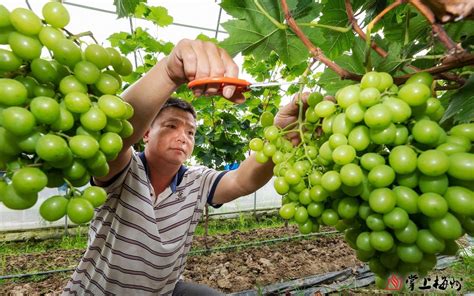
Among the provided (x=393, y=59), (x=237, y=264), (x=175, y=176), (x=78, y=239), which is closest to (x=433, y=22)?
(x=393, y=59)

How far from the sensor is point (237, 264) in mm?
4688

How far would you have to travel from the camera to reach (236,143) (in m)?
5.96

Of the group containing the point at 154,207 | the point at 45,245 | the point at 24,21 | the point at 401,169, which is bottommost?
the point at 45,245

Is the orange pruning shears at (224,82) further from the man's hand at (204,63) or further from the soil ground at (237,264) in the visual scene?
the soil ground at (237,264)

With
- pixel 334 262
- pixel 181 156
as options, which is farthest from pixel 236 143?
pixel 181 156

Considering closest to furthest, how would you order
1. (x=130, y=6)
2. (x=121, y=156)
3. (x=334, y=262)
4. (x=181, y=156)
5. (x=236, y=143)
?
(x=130, y=6) < (x=121, y=156) < (x=181, y=156) < (x=334, y=262) < (x=236, y=143)

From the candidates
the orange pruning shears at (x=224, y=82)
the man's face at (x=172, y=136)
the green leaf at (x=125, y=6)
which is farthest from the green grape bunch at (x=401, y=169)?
the man's face at (x=172, y=136)

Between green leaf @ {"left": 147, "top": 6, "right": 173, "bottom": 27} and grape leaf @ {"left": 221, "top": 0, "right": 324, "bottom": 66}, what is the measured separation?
355 centimetres

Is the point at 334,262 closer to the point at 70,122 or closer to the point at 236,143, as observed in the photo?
the point at 236,143

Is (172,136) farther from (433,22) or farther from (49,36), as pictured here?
(433,22)

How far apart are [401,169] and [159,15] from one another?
446 centimetres

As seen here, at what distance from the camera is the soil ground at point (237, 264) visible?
400cm

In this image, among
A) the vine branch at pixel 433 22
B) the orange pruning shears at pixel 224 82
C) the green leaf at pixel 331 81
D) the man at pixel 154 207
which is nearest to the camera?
the vine branch at pixel 433 22

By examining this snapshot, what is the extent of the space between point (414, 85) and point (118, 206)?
1.88m
